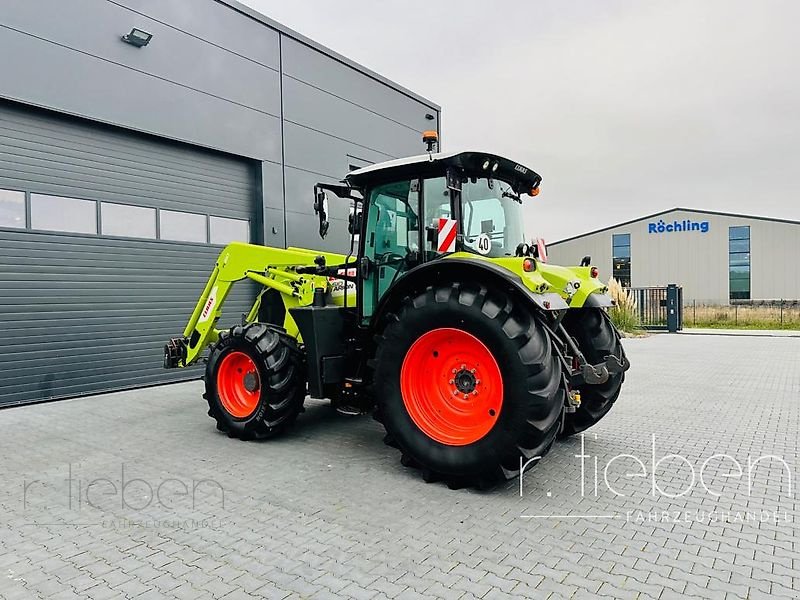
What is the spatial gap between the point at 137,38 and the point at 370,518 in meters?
8.23

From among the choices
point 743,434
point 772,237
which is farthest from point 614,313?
point 772,237

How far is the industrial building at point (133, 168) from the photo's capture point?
7.64m

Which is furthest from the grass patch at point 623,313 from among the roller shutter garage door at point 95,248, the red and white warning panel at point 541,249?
the red and white warning panel at point 541,249

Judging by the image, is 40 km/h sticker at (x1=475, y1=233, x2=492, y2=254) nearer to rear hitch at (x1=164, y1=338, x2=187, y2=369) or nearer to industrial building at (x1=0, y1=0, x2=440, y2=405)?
rear hitch at (x1=164, y1=338, x2=187, y2=369)

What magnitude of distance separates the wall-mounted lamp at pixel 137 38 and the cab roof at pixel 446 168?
5489mm

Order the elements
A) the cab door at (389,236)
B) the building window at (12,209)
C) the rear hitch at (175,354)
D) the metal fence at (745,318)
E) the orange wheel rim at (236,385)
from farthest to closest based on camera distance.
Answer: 1. the metal fence at (745,318)
2. the building window at (12,209)
3. the rear hitch at (175,354)
4. the orange wheel rim at (236,385)
5. the cab door at (389,236)

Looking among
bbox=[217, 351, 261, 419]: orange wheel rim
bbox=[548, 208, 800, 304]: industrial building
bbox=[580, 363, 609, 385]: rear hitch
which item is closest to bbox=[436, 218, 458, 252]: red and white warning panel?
bbox=[580, 363, 609, 385]: rear hitch

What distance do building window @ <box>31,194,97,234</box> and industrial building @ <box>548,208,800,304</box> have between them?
3523 centimetres

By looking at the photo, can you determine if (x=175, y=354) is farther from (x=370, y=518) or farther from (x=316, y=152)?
(x=316, y=152)

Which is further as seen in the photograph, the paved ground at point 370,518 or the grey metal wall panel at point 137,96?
the grey metal wall panel at point 137,96

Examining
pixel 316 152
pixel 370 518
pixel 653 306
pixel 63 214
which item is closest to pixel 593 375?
pixel 370 518

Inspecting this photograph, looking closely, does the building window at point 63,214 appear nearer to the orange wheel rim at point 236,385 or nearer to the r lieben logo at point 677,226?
the orange wheel rim at point 236,385

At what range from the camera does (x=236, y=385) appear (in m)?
5.97

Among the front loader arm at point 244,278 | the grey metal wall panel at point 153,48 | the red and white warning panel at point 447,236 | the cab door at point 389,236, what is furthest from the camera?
the grey metal wall panel at point 153,48
